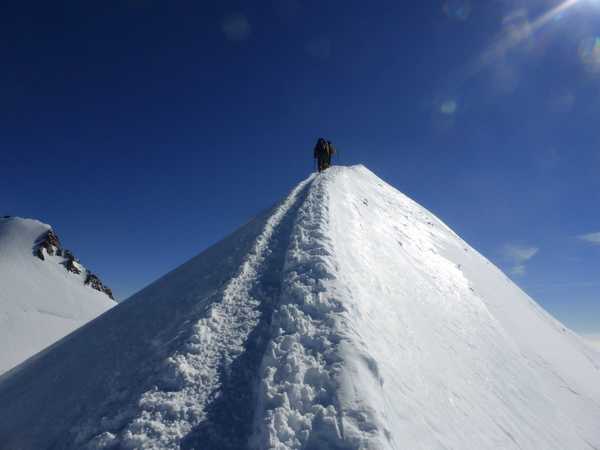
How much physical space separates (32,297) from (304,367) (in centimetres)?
5189

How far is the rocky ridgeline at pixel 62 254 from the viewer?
53375mm

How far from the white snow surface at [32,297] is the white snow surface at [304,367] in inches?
1283

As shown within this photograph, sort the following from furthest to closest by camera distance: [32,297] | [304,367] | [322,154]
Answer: [32,297] → [322,154] → [304,367]

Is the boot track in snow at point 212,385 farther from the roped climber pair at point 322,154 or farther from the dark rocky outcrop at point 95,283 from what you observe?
the dark rocky outcrop at point 95,283

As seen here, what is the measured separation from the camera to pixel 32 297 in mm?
42781

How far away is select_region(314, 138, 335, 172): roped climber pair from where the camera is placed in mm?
24438

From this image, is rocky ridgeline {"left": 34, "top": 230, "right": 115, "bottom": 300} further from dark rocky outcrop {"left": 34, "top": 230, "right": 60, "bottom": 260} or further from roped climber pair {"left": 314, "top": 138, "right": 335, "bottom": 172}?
roped climber pair {"left": 314, "top": 138, "right": 335, "bottom": 172}

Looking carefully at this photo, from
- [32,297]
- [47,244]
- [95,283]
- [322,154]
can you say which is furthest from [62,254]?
[322,154]

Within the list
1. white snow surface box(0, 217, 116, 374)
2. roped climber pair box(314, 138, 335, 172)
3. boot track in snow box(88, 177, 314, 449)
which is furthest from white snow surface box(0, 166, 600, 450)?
white snow surface box(0, 217, 116, 374)

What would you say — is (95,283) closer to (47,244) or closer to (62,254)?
(62,254)

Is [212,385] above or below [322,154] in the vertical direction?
below

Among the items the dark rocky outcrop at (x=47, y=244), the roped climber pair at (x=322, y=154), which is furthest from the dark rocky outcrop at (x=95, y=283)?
the roped climber pair at (x=322, y=154)

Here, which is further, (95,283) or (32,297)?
(95,283)

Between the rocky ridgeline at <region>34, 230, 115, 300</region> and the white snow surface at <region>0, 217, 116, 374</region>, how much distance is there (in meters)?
0.70
